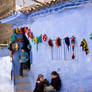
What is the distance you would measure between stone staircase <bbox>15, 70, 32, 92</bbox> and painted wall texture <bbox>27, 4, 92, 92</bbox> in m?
1.05

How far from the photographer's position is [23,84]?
9633 mm

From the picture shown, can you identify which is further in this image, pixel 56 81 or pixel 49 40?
pixel 49 40

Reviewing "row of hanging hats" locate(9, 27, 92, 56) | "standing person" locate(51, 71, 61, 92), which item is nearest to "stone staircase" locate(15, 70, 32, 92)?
"row of hanging hats" locate(9, 27, 92, 56)

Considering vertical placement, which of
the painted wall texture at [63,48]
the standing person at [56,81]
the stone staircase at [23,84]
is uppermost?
the painted wall texture at [63,48]

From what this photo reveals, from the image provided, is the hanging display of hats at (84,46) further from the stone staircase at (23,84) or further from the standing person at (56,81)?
the stone staircase at (23,84)

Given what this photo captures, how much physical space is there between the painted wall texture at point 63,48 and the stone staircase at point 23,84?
1.05 metres

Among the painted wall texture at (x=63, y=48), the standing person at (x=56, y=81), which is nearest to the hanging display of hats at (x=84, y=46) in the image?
the painted wall texture at (x=63, y=48)

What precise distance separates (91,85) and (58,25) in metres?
2.68

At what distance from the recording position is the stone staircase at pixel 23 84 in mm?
9477

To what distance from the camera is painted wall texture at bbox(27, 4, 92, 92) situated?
23.6ft

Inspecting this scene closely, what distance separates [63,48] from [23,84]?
3022 millimetres

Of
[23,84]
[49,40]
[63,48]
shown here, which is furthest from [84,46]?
[23,84]

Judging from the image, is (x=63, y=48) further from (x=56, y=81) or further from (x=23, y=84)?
(x=23, y=84)

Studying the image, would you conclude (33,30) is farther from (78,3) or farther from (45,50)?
(78,3)
